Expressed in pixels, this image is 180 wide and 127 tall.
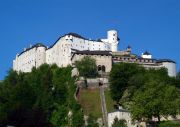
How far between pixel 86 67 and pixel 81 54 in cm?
1045

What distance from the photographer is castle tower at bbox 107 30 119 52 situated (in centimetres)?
13438

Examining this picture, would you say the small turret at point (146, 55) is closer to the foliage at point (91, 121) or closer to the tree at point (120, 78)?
the tree at point (120, 78)

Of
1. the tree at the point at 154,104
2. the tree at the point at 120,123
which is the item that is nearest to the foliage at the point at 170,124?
the tree at the point at 154,104

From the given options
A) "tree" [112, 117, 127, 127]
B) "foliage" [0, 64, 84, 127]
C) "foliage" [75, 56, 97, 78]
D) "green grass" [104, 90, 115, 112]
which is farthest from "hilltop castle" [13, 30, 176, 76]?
"tree" [112, 117, 127, 127]

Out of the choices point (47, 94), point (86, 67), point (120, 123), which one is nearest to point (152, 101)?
point (120, 123)

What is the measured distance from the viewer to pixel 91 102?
86938 mm

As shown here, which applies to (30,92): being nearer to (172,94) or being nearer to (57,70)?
(57,70)

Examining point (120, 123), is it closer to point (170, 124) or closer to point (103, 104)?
point (170, 124)

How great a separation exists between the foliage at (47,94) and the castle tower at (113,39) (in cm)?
3926

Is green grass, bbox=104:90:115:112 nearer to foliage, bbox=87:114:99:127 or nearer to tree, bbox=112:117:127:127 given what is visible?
foliage, bbox=87:114:99:127

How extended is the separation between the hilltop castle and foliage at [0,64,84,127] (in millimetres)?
16885

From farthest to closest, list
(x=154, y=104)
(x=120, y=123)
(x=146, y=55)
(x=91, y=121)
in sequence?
(x=146, y=55), (x=91, y=121), (x=120, y=123), (x=154, y=104)

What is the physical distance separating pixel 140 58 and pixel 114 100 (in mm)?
32250

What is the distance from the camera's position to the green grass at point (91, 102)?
83.9 meters
